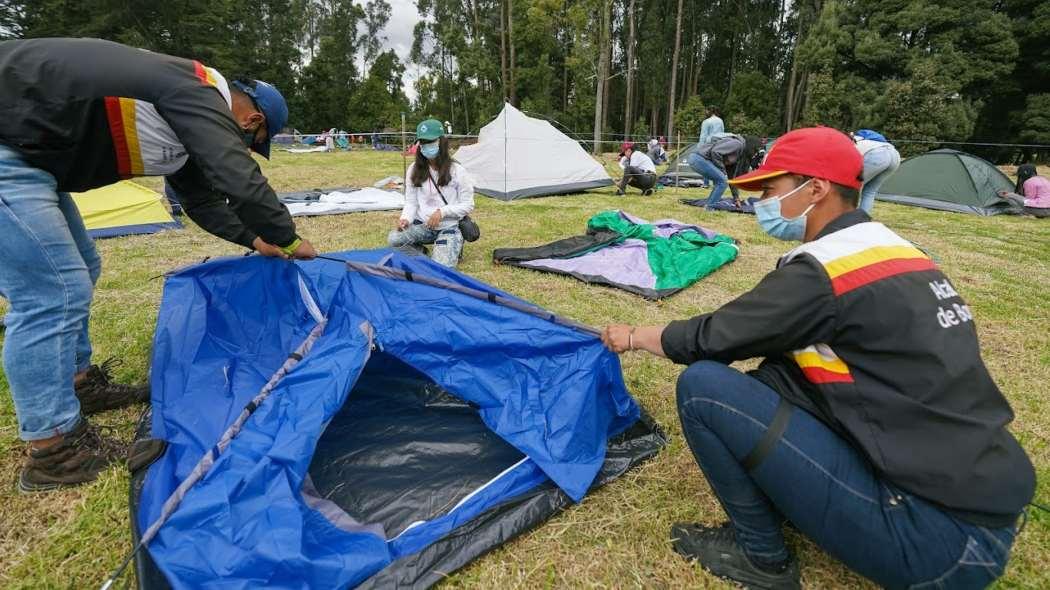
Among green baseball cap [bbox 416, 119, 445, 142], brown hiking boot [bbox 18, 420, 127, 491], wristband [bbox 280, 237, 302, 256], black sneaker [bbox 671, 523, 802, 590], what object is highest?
green baseball cap [bbox 416, 119, 445, 142]

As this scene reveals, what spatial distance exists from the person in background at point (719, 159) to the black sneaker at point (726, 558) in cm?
663

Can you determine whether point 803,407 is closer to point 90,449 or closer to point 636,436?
point 636,436

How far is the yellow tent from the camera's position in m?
5.22

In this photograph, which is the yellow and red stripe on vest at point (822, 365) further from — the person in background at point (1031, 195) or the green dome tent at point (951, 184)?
the person in background at point (1031, 195)

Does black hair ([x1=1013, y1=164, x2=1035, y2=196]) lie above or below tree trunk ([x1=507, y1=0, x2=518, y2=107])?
below

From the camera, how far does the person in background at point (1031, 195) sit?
312 inches

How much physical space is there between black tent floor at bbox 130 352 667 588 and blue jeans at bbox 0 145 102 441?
1.25ft

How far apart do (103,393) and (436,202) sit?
2655 mm

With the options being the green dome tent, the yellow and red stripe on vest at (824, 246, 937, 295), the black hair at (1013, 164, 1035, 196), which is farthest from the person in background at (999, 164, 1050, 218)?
the yellow and red stripe on vest at (824, 246, 937, 295)

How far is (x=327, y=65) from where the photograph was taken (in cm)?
3428

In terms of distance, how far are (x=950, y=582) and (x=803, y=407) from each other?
1.48ft

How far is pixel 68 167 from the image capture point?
5.39 ft

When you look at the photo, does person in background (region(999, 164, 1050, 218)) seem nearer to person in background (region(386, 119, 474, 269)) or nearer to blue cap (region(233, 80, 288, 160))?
person in background (region(386, 119, 474, 269))

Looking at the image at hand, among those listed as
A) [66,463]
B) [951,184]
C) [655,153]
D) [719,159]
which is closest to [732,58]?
[655,153]
